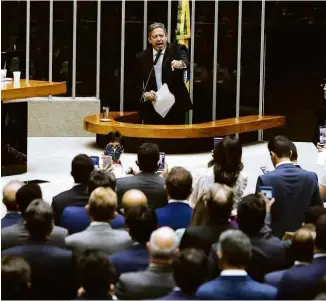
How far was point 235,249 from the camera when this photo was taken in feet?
15.4

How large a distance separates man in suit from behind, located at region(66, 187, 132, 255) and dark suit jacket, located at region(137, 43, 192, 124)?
563cm

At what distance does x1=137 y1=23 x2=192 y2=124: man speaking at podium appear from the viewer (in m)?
11.0

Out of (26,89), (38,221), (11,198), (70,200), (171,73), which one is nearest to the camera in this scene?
(38,221)

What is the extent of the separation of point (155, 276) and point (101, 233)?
70 cm

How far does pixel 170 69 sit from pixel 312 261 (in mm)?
6267

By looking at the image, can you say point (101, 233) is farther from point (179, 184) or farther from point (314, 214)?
point (314, 214)

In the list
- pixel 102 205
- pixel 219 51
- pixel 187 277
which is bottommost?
pixel 187 277

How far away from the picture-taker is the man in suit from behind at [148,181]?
21.3 feet

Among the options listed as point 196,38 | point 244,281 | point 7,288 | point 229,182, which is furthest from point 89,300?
point 196,38

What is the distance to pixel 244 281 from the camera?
4621mm

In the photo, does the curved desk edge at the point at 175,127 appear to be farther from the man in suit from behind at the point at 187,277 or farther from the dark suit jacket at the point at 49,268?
the man in suit from behind at the point at 187,277

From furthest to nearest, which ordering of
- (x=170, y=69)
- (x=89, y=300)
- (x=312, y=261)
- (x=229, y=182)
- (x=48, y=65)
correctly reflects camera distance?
(x=48, y=65), (x=170, y=69), (x=229, y=182), (x=312, y=261), (x=89, y=300)


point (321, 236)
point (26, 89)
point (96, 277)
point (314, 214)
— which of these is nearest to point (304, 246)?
point (321, 236)

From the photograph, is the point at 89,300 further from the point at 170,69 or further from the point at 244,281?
the point at 170,69
